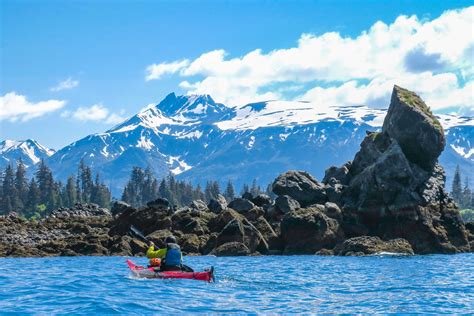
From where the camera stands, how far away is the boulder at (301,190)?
7031 cm

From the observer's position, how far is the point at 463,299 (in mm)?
24594

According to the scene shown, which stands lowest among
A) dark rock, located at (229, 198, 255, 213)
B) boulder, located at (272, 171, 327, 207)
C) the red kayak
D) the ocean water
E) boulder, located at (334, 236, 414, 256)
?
the ocean water

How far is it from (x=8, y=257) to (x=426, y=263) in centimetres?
3446

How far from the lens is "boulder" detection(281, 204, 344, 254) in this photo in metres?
57.8

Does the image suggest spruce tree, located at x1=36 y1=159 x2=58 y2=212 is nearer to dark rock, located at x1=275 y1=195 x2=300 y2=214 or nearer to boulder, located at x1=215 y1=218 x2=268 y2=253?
dark rock, located at x1=275 y1=195 x2=300 y2=214

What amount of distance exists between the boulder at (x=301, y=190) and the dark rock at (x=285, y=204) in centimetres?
409

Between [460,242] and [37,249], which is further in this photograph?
[460,242]

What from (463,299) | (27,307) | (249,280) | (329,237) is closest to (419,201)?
(329,237)

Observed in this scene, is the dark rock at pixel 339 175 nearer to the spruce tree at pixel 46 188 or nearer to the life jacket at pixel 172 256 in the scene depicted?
the life jacket at pixel 172 256

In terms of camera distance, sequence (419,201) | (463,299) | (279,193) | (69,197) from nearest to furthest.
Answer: (463,299), (419,201), (279,193), (69,197)

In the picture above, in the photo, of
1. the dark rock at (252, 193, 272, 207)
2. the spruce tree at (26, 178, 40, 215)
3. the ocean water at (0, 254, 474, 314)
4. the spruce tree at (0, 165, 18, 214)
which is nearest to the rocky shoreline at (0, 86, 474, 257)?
the dark rock at (252, 193, 272, 207)

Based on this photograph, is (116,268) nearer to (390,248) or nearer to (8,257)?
(8,257)

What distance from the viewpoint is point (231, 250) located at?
180ft

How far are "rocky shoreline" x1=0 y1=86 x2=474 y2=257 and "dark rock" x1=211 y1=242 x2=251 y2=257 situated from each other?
89 millimetres
